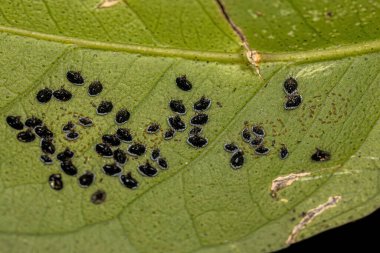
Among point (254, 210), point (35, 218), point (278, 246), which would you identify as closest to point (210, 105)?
point (254, 210)

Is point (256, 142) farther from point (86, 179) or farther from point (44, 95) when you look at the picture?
point (44, 95)

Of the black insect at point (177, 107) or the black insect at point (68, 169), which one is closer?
the black insect at point (68, 169)

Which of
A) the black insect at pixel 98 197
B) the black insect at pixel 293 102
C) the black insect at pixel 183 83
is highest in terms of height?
the black insect at pixel 183 83

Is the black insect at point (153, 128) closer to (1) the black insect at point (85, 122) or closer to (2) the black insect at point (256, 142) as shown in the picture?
(1) the black insect at point (85, 122)

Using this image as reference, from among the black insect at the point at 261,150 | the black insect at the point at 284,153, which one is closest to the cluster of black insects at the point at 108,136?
the black insect at the point at 261,150

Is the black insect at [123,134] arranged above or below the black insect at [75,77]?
below

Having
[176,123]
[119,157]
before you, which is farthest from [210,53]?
[119,157]
